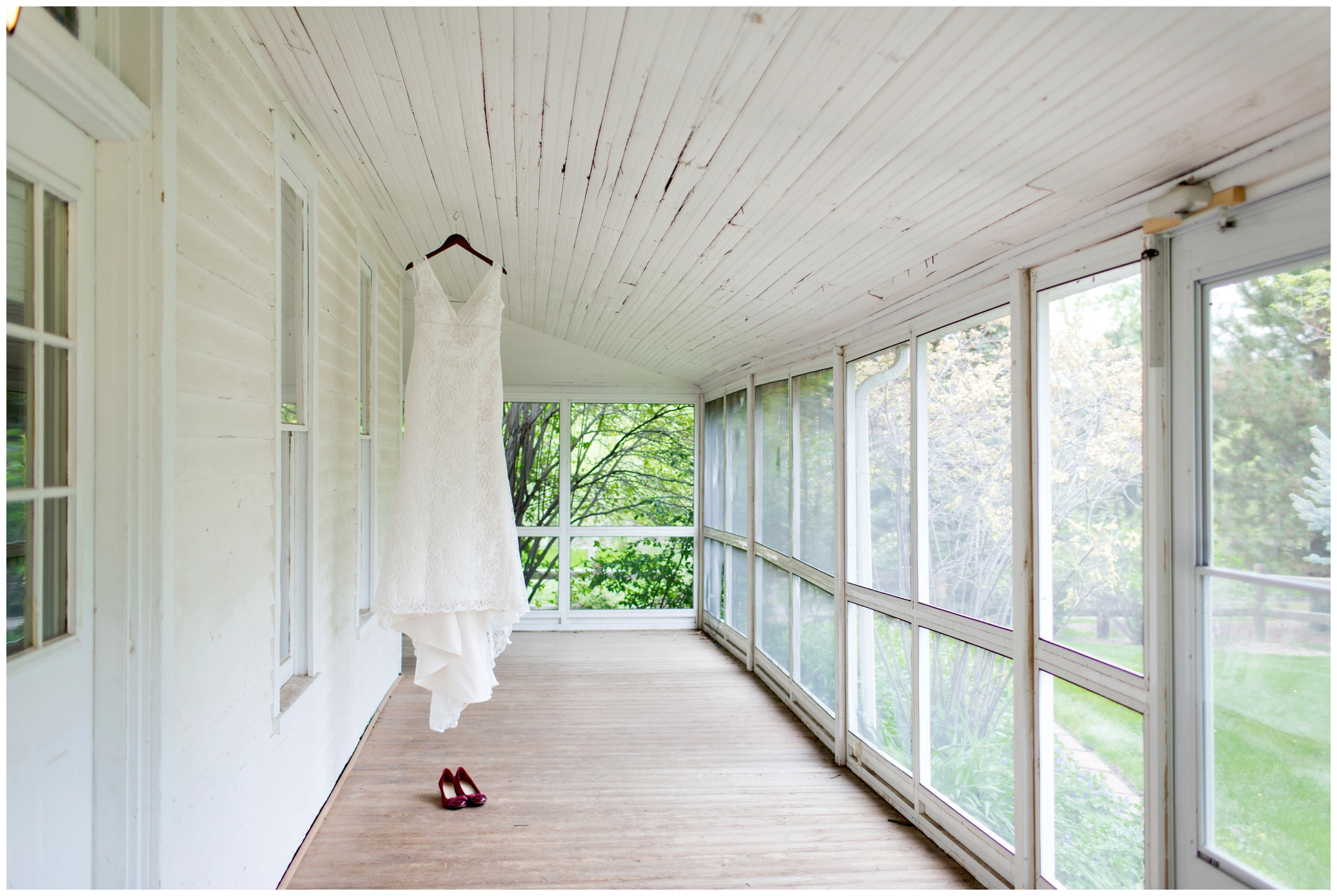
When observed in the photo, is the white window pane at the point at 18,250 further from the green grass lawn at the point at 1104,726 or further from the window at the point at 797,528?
the window at the point at 797,528

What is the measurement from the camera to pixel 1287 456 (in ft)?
4.76

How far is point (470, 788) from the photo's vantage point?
3.18 metres

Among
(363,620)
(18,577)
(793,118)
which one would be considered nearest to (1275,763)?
(793,118)

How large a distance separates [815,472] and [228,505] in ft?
9.71

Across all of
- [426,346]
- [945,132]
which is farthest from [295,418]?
[945,132]

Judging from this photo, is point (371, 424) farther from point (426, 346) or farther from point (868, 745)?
point (868, 745)

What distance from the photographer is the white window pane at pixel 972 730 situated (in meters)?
2.38

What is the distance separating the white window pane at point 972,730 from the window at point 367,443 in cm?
292

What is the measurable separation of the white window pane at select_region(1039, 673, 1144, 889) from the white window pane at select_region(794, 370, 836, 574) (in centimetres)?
160

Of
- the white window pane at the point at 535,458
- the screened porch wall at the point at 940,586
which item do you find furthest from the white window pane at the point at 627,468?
the screened porch wall at the point at 940,586

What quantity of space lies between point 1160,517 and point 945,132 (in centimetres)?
106

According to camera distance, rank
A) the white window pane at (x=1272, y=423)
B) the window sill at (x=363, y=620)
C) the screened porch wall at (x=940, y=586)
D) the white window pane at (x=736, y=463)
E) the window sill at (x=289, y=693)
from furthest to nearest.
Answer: the white window pane at (x=736, y=463)
the window sill at (x=363, y=620)
the window sill at (x=289, y=693)
the screened porch wall at (x=940, y=586)
the white window pane at (x=1272, y=423)

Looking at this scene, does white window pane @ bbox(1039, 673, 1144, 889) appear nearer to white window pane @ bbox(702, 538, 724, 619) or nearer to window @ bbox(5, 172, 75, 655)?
window @ bbox(5, 172, 75, 655)

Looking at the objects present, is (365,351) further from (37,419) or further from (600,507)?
(600,507)
